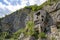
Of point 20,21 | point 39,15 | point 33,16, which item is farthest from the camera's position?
point 20,21

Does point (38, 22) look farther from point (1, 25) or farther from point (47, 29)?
point (1, 25)

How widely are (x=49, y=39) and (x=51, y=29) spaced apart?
1721 mm

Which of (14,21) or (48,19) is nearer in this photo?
(48,19)

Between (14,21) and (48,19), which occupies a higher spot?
(14,21)

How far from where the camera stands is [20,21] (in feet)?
183

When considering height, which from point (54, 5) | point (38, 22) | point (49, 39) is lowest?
point (49, 39)

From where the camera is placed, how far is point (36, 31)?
89.6ft

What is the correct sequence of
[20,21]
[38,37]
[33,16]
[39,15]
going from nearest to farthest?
1. [38,37]
2. [39,15]
3. [33,16]
4. [20,21]

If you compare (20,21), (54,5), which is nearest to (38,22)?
(54,5)

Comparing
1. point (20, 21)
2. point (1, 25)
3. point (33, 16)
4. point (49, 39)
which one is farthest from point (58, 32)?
point (1, 25)

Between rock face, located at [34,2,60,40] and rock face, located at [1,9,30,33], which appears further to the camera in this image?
rock face, located at [1,9,30,33]

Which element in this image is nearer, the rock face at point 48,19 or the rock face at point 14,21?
the rock face at point 48,19

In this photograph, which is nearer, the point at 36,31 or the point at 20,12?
the point at 36,31

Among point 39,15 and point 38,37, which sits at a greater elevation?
point 39,15
